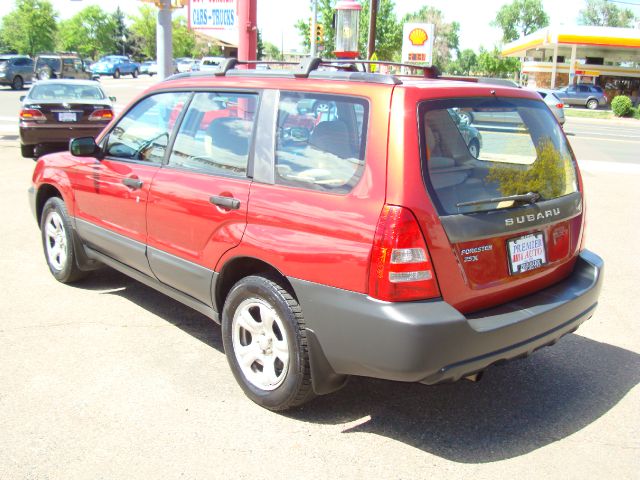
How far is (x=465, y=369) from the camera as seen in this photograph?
303cm

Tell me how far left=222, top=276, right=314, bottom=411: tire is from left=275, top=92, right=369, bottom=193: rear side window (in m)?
Result: 0.61

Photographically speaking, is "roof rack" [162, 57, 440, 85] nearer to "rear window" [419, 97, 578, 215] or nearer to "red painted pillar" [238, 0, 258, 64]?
"rear window" [419, 97, 578, 215]

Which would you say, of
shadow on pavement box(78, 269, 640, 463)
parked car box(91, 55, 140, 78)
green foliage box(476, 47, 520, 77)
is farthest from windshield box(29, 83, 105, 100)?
green foliage box(476, 47, 520, 77)

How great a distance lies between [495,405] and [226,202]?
193 centimetres

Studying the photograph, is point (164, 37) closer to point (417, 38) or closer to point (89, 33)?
point (417, 38)

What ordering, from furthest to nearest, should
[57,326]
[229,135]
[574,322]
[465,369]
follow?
[57,326] < [229,135] < [574,322] < [465,369]

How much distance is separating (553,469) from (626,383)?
49.4 inches

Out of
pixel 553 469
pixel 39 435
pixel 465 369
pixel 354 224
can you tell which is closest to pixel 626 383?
pixel 553 469

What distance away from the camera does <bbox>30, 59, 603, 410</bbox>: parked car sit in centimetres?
297

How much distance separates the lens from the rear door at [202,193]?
12.1 feet

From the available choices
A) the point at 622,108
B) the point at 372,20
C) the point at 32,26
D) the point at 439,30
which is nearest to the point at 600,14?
the point at 439,30

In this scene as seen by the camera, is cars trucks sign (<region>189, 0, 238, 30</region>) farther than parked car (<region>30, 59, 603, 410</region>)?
Yes

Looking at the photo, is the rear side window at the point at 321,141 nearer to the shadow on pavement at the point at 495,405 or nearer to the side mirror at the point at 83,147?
the shadow on pavement at the point at 495,405

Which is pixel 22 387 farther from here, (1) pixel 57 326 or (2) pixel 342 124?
(2) pixel 342 124
